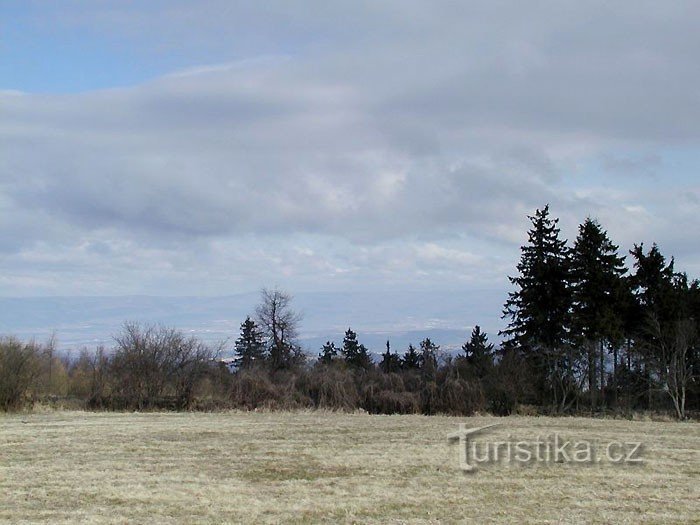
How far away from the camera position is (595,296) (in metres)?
42.3

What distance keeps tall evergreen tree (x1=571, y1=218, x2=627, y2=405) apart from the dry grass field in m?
16.4

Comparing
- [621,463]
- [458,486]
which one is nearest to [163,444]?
[458,486]

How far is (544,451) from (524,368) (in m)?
21.3

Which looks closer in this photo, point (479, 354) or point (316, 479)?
point (316, 479)

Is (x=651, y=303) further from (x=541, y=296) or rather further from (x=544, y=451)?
(x=544, y=451)

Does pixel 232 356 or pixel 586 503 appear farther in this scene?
pixel 232 356

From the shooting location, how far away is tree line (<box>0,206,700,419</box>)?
1390 inches

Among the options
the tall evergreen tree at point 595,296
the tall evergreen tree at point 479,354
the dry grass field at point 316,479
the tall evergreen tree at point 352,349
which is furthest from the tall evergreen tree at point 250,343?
the dry grass field at point 316,479

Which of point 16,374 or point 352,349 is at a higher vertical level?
point 352,349

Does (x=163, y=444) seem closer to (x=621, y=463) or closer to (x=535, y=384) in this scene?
(x=621, y=463)

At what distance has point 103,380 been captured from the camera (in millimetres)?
36125

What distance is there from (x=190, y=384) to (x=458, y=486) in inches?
968

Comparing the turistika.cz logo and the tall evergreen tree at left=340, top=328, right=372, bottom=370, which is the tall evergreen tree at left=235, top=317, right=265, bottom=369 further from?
the turistika.cz logo

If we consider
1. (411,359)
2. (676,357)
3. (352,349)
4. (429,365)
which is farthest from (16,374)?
(352,349)
